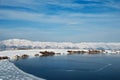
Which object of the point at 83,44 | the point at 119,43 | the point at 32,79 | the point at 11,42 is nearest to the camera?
the point at 32,79

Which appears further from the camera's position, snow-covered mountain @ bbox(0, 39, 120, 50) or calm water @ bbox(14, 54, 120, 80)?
snow-covered mountain @ bbox(0, 39, 120, 50)

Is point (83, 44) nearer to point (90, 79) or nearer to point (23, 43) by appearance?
point (23, 43)

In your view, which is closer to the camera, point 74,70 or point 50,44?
point 74,70

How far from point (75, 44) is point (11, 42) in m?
32.1

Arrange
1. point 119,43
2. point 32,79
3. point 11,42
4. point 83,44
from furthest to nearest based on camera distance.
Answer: point 11,42
point 83,44
point 119,43
point 32,79

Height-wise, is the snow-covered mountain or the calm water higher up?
the snow-covered mountain

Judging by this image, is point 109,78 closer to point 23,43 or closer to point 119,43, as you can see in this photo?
point 119,43

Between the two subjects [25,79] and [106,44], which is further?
[106,44]

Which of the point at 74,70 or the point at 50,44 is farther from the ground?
the point at 50,44

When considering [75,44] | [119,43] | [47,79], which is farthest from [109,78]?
[75,44]

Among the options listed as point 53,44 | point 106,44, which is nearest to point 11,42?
point 53,44

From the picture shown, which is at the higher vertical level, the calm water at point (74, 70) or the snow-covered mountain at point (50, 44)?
the snow-covered mountain at point (50, 44)

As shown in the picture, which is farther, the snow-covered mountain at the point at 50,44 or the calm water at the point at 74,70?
the snow-covered mountain at the point at 50,44

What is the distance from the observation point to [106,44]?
109 metres
